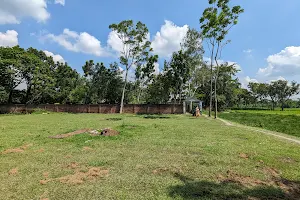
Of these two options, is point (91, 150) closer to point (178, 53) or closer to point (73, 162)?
point (73, 162)

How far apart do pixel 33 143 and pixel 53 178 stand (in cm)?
371

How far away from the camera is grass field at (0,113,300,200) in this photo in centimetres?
362

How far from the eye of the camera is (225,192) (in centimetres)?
364

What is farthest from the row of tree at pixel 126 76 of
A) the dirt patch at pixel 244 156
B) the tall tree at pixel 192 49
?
the dirt patch at pixel 244 156

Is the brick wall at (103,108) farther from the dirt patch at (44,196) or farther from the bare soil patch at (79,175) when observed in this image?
the dirt patch at (44,196)

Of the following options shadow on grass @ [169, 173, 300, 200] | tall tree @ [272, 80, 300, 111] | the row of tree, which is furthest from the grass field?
tall tree @ [272, 80, 300, 111]

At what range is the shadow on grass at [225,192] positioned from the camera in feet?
11.5

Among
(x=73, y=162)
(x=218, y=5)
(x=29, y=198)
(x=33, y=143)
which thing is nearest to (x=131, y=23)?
(x=218, y=5)

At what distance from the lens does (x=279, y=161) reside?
5484mm

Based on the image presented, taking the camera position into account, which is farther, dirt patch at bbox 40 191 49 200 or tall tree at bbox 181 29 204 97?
tall tree at bbox 181 29 204 97

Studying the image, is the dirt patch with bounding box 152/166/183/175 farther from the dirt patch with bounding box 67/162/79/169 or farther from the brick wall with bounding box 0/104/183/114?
the brick wall with bounding box 0/104/183/114

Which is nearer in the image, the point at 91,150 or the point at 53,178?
the point at 53,178

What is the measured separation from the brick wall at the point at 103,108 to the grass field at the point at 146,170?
1946cm

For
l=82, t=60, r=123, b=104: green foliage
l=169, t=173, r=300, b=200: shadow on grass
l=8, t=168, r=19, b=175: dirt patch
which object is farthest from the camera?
l=82, t=60, r=123, b=104: green foliage
